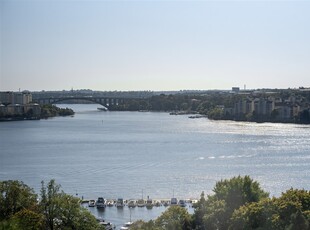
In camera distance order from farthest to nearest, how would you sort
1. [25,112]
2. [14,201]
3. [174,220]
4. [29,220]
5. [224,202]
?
[25,112]
[224,202]
[14,201]
[174,220]
[29,220]

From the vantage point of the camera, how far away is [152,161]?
11047 mm

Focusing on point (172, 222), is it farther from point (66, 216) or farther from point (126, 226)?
point (126, 226)

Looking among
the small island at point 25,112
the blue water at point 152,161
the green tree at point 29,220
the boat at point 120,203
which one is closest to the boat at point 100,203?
the boat at point 120,203

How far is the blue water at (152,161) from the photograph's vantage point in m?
8.42

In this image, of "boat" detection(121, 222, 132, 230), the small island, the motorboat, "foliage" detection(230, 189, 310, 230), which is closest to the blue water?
the motorboat

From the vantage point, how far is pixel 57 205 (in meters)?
4.71

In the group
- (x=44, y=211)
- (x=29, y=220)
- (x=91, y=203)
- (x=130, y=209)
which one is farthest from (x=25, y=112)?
(x=29, y=220)

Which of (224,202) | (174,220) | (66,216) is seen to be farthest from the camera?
(224,202)

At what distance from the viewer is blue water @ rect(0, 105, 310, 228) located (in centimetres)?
842

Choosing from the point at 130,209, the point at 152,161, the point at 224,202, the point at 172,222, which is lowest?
the point at 130,209

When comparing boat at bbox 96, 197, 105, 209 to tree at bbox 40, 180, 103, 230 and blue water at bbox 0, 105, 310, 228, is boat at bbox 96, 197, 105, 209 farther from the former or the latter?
tree at bbox 40, 180, 103, 230

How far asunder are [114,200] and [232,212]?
2.84 meters

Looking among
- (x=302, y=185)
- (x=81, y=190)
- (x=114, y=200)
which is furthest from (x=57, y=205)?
(x=302, y=185)

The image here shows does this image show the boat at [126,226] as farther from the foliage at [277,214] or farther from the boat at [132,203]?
the foliage at [277,214]
